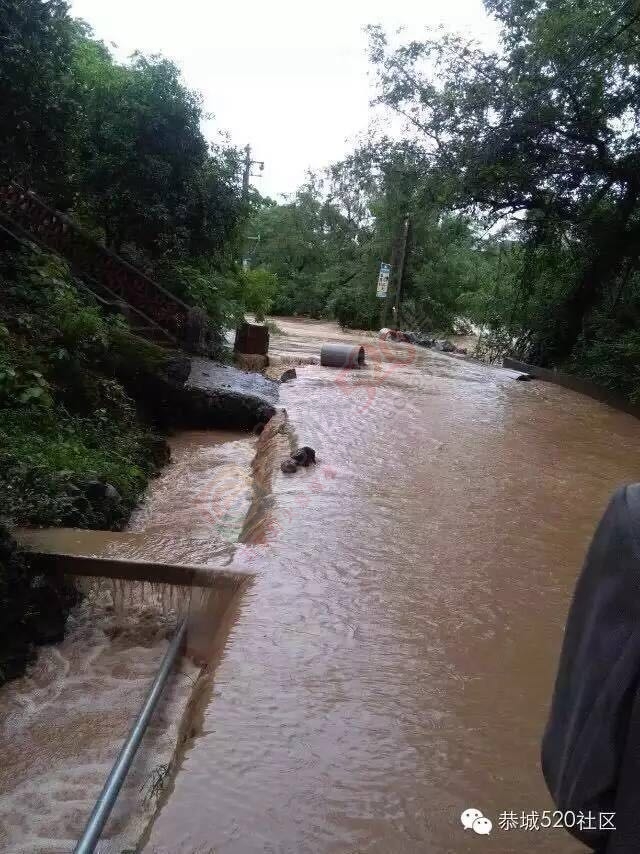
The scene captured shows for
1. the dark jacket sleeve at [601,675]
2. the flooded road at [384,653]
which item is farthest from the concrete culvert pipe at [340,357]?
the dark jacket sleeve at [601,675]

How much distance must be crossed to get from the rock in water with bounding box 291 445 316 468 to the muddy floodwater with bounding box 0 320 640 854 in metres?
0.20

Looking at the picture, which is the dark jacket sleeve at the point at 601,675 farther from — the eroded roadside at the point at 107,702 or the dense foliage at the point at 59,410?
the dense foliage at the point at 59,410

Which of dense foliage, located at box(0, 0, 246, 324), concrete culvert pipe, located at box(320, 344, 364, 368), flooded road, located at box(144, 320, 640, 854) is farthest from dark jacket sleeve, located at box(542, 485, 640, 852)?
concrete culvert pipe, located at box(320, 344, 364, 368)

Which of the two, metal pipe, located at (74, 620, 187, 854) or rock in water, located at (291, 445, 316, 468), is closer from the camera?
metal pipe, located at (74, 620, 187, 854)

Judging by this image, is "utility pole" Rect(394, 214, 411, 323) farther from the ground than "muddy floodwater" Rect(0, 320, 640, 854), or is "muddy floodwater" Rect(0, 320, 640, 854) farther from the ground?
"utility pole" Rect(394, 214, 411, 323)

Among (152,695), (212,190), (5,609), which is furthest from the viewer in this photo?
(212,190)

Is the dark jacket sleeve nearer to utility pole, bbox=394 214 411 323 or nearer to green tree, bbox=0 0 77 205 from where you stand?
green tree, bbox=0 0 77 205

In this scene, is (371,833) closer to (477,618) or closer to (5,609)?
(477,618)

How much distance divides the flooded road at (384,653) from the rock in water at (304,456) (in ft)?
0.53

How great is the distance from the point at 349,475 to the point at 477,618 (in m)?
2.86

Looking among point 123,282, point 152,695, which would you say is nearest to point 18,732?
point 152,695

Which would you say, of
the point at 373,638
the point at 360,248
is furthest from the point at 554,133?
the point at 360,248

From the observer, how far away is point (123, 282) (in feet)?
39.5

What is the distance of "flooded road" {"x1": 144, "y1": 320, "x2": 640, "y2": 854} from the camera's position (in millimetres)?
2525
